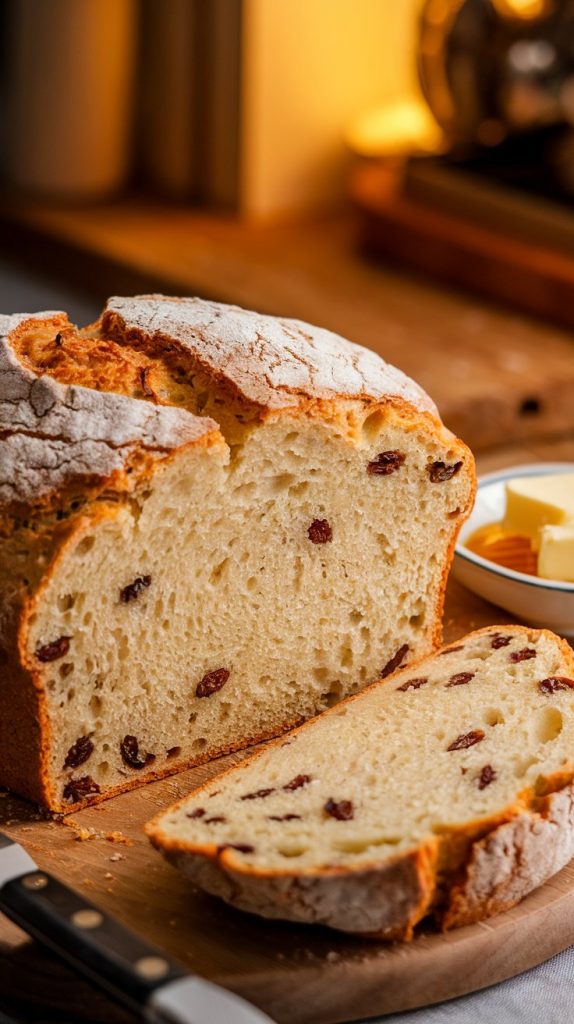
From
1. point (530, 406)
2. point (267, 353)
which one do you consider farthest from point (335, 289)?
point (267, 353)

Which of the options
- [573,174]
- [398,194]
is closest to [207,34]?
[398,194]

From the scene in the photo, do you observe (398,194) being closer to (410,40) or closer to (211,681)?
(410,40)

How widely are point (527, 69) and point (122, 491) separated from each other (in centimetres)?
368

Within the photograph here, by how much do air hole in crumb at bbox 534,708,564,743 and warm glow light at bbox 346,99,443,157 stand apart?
4063 mm

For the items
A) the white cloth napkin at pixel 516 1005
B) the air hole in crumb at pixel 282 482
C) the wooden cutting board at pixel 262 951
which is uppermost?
the air hole in crumb at pixel 282 482

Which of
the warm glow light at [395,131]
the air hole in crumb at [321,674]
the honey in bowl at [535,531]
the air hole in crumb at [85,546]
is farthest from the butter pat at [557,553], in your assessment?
the warm glow light at [395,131]

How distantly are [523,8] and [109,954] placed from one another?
4629 mm

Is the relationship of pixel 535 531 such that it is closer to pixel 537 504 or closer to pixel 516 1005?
pixel 537 504

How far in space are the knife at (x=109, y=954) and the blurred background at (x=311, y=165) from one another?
272 centimetres

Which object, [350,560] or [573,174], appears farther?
[573,174]

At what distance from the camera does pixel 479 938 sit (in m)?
2.12

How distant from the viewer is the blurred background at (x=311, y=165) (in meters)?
4.97

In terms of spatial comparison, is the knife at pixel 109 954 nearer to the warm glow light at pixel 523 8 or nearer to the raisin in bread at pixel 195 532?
the raisin in bread at pixel 195 532

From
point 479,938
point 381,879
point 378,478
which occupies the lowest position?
point 479,938
